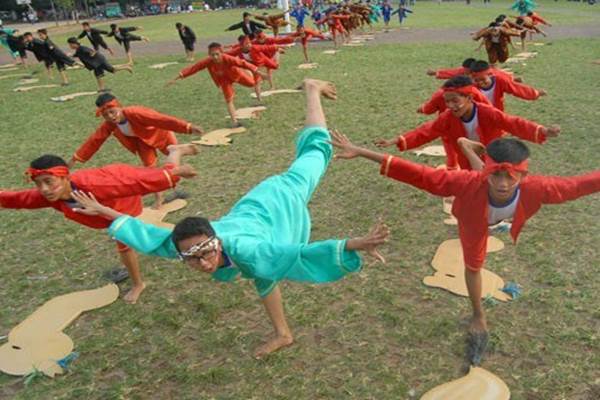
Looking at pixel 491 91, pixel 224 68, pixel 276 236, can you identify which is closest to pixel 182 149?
pixel 276 236

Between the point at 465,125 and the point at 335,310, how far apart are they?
82.3 inches

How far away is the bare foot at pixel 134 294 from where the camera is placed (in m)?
4.31

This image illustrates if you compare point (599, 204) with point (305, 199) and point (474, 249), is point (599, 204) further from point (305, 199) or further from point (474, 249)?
point (305, 199)

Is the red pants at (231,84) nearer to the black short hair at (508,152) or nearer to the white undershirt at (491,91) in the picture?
the white undershirt at (491,91)

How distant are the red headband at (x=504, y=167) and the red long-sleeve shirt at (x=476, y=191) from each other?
97 mm

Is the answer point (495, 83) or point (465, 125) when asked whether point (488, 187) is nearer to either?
point (465, 125)

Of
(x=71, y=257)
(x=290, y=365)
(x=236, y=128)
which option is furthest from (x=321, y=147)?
(x=236, y=128)

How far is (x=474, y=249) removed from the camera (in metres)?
3.24

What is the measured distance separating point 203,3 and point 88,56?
212 feet

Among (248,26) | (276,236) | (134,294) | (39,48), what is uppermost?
(39,48)

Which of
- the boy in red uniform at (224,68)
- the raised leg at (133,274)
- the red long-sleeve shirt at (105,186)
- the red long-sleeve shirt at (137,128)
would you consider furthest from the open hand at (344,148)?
the boy in red uniform at (224,68)

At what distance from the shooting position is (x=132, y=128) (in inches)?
215

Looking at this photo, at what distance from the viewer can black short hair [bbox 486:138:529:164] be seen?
2.85 m

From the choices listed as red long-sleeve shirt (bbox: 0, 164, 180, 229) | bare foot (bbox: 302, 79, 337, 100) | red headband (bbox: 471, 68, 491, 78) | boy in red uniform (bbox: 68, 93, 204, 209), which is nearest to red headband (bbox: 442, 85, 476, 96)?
bare foot (bbox: 302, 79, 337, 100)
